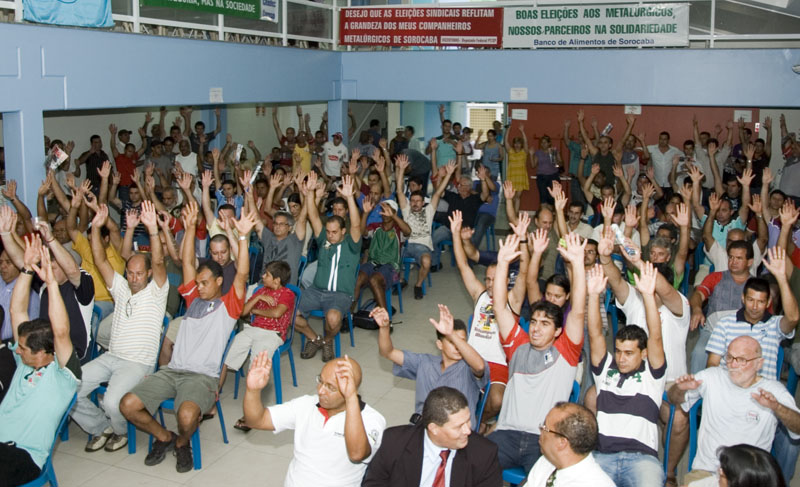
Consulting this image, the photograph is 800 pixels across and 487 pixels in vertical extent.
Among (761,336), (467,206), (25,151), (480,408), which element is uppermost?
(25,151)

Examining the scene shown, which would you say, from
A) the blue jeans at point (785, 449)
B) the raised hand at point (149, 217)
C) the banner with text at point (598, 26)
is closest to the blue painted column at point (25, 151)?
the raised hand at point (149, 217)

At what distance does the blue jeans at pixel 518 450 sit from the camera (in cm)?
457

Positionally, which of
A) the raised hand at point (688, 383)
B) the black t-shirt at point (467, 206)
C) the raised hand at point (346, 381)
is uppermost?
the black t-shirt at point (467, 206)

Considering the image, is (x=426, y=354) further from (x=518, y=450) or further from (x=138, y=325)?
(x=138, y=325)

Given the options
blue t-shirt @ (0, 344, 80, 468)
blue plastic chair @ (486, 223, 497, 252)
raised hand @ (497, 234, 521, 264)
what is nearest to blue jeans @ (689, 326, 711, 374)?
raised hand @ (497, 234, 521, 264)

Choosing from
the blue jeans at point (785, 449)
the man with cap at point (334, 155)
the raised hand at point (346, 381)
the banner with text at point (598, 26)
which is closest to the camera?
the raised hand at point (346, 381)

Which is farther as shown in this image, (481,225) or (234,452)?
(481,225)

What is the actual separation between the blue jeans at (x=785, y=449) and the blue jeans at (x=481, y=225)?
218 inches

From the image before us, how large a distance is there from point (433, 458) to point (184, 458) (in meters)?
2.37

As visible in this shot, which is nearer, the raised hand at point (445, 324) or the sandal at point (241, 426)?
the raised hand at point (445, 324)

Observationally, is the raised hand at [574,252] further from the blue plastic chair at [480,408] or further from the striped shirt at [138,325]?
the striped shirt at [138,325]

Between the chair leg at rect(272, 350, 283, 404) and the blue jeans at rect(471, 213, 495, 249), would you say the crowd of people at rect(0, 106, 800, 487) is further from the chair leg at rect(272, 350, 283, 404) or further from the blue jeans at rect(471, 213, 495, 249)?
the blue jeans at rect(471, 213, 495, 249)

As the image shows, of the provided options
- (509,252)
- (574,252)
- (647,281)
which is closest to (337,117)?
(509,252)

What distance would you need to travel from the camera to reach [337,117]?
41.2 feet
